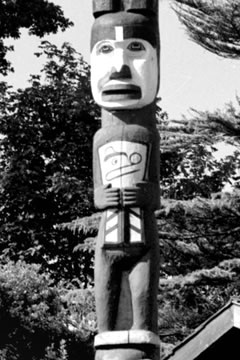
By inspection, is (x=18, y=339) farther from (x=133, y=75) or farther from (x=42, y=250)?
(x=133, y=75)

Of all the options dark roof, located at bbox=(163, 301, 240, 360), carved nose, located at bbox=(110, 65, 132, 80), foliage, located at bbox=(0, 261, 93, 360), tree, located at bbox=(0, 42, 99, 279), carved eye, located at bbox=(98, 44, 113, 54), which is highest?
tree, located at bbox=(0, 42, 99, 279)

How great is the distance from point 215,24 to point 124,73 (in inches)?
307

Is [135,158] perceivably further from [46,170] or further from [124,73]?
[46,170]

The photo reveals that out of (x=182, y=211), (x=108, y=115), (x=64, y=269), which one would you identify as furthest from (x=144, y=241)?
(x=64, y=269)

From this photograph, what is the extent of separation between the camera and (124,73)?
679 centimetres

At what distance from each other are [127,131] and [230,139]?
789cm

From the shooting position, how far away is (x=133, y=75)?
6.81 m

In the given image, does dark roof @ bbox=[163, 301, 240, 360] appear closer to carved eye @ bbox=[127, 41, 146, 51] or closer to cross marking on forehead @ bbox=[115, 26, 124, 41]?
carved eye @ bbox=[127, 41, 146, 51]

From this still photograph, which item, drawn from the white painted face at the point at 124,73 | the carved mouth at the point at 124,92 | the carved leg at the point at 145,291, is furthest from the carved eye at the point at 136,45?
the carved leg at the point at 145,291

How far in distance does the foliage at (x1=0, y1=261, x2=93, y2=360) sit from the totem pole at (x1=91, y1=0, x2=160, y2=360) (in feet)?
30.9

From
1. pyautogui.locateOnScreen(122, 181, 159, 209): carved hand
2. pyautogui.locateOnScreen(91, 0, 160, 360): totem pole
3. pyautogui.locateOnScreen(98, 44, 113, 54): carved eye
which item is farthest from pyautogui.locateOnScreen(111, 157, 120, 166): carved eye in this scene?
pyautogui.locateOnScreen(98, 44, 113, 54): carved eye

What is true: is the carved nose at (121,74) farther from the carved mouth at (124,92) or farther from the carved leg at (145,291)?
the carved leg at (145,291)

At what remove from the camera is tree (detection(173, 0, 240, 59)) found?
46.6ft

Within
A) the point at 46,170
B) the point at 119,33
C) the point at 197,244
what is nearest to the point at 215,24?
the point at 197,244
